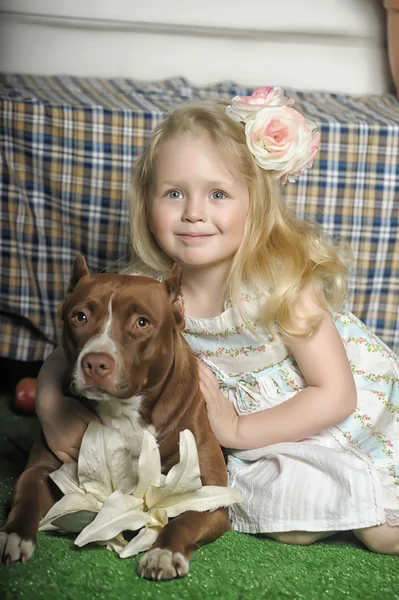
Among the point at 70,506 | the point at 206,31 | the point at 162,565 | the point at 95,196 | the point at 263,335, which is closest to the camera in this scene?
the point at 162,565

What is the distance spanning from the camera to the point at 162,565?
1.04m

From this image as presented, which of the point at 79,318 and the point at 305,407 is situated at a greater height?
the point at 79,318

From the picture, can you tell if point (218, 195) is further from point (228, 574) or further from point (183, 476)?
point (228, 574)

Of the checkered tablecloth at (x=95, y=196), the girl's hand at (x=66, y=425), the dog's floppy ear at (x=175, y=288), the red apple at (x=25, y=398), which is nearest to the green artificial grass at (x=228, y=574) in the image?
the girl's hand at (x=66, y=425)

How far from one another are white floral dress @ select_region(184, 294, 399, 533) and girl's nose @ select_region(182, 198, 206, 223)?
6.7 inches

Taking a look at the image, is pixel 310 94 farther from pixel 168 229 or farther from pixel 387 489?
pixel 387 489

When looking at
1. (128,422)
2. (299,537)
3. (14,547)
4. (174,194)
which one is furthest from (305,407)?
(14,547)

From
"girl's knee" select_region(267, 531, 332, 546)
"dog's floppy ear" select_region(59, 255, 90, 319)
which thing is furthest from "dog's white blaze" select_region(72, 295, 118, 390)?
"girl's knee" select_region(267, 531, 332, 546)

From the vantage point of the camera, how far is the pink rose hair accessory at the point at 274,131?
136 centimetres

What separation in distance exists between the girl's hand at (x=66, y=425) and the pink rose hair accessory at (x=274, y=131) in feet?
1.67

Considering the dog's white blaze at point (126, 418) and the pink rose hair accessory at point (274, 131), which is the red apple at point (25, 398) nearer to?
the dog's white blaze at point (126, 418)

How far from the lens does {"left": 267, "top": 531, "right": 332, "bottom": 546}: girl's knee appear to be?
1283mm

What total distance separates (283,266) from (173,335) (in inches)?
11.5

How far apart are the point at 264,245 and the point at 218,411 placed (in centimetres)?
30
